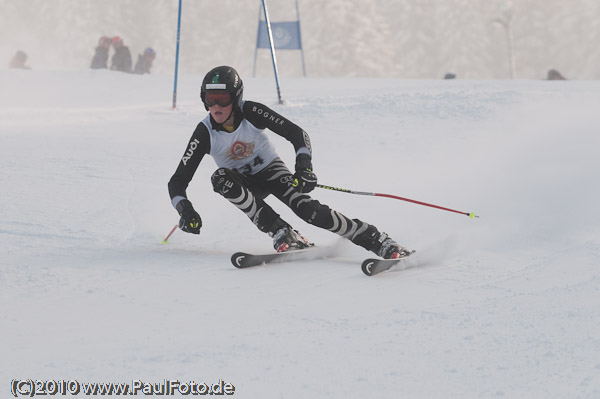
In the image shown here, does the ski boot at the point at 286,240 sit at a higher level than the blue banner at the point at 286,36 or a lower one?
lower

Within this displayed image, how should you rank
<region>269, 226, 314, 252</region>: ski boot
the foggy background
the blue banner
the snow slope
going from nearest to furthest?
the snow slope, <region>269, 226, 314, 252</region>: ski boot, the blue banner, the foggy background

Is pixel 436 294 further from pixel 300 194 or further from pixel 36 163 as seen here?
pixel 36 163

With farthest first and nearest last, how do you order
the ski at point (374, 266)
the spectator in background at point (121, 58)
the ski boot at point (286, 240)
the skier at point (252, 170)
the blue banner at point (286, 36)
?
the spectator in background at point (121, 58) → the blue banner at point (286, 36) → the ski boot at point (286, 240) → the skier at point (252, 170) → the ski at point (374, 266)

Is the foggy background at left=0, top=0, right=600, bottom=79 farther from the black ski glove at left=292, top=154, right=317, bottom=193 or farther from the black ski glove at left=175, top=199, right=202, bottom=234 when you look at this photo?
the black ski glove at left=175, top=199, right=202, bottom=234

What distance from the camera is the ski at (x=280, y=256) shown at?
4.14 metres

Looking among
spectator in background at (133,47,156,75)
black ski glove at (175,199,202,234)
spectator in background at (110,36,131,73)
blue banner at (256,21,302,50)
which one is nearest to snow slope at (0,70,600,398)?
black ski glove at (175,199,202,234)

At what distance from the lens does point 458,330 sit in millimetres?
2883

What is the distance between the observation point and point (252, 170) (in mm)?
4621

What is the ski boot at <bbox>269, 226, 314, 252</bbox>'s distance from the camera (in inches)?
175

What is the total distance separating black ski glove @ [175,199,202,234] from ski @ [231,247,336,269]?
0.88 feet

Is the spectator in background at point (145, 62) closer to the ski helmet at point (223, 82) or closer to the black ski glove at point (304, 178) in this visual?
the ski helmet at point (223, 82)

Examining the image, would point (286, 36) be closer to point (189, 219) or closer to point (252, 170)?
point (252, 170)

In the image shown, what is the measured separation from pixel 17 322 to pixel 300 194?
1.88 meters

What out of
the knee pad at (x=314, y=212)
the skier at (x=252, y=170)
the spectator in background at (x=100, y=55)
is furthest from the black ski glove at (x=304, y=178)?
the spectator in background at (x=100, y=55)
